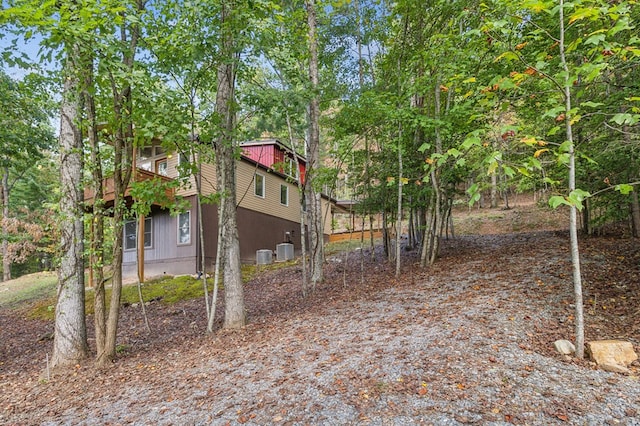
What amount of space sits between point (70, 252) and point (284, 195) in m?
12.6

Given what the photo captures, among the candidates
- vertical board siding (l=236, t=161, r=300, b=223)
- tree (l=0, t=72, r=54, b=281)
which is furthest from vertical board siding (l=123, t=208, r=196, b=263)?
tree (l=0, t=72, r=54, b=281)

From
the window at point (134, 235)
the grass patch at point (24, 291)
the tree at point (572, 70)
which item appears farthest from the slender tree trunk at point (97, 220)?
the window at point (134, 235)

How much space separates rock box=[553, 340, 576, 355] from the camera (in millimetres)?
3536

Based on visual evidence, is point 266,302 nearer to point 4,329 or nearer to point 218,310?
point 218,310

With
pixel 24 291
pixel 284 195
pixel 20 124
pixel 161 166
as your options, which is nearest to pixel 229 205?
pixel 20 124

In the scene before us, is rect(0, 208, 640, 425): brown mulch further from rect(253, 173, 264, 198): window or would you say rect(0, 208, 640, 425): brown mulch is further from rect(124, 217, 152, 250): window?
rect(253, 173, 264, 198): window

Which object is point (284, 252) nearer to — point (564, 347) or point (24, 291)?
point (24, 291)

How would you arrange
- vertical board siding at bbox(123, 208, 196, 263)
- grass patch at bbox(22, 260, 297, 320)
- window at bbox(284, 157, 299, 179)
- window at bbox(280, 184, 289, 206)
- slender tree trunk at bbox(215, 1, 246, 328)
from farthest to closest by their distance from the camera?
window at bbox(280, 184, 289, 206)
vertical board siding at bbox(123, 208, 196, 263)
grass patch at bbox(22, 260, 297, 320)
window at bbox(284, 157, 299, 179)
slender tree trunk at bbox(215, 1, 246, 328)

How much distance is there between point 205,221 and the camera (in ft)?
43.8

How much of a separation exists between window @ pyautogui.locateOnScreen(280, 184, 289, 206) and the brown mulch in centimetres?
1011

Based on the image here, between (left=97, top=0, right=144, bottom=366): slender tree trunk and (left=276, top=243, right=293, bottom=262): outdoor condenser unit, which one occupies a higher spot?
(left=97, top=0, right=144, bottom=366): slender tree trunk

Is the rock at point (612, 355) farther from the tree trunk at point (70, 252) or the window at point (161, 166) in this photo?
the window at point (161, 166)

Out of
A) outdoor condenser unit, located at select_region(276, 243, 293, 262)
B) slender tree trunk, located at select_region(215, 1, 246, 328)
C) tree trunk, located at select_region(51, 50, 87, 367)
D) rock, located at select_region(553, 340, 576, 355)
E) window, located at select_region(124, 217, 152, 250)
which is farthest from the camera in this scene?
outdoor condenser unit, located at select_region(276, 243, 293, 262)

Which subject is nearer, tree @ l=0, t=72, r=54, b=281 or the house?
tree @ l=0, t=72, r=54, b=281
